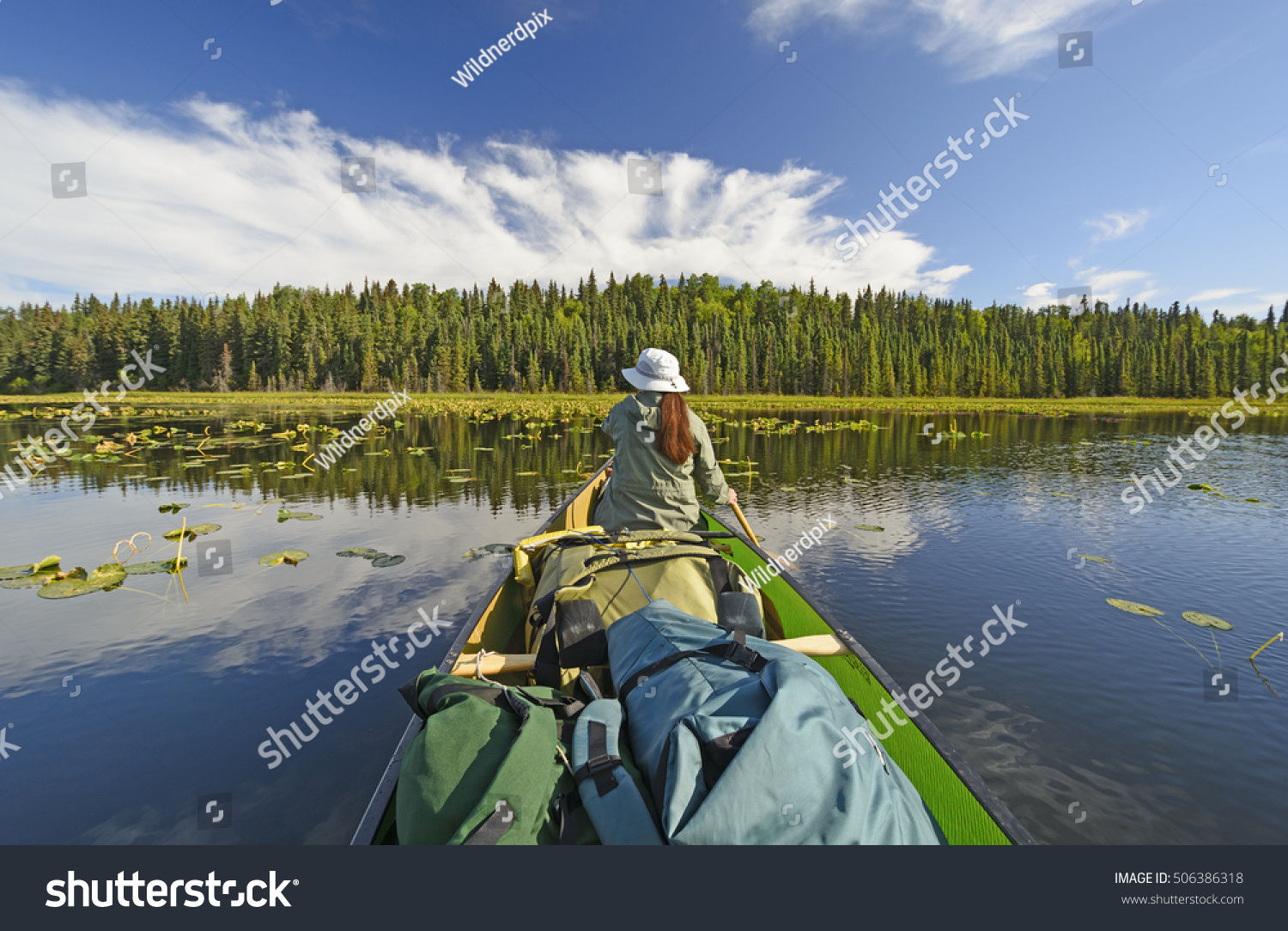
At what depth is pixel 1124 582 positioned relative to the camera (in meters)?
6.27

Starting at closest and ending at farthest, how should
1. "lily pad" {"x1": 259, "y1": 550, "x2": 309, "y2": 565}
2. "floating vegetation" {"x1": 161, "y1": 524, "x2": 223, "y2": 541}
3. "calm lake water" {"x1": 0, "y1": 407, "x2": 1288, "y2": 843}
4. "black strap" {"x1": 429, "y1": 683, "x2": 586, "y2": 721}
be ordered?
"black strap" {"x1": 429, "y1": 683, "x2": 586, "y2": 721}, "calm lake water" {"x1": 0, "y1": 407, "x2": 1288, "y2": 843}, "lily pad" {"x1": 259, "y1": 550, "x2": 309, "y2": 565}, "floating vegetation" {"x1": 161, "y1": 524, "x2": 223, "y2": 541}

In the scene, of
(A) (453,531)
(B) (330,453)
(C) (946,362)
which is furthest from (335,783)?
(C) (946,362)

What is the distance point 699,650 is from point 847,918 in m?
0.87

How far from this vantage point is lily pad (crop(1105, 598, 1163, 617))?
5.34 metres

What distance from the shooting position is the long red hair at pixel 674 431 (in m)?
4.25

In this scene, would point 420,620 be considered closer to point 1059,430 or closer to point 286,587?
point 286,587

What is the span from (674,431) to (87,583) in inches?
243

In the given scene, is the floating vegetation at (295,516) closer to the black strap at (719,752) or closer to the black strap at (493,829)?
the black strap at (493,829)

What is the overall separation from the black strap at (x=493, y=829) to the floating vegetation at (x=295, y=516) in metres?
8.59

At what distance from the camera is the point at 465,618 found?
518 cm

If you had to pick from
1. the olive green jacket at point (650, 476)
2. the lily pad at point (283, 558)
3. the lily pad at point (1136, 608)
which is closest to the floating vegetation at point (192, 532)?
the lily pad at point (283, 558)

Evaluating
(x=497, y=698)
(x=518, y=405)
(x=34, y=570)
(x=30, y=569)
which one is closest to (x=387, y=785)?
(x=497, y=698)

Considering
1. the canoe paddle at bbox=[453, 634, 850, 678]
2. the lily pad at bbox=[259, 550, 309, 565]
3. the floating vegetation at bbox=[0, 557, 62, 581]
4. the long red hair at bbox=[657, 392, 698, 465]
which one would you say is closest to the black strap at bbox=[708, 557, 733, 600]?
the canoe paddle at bbox=[453, 634, 850, 678]

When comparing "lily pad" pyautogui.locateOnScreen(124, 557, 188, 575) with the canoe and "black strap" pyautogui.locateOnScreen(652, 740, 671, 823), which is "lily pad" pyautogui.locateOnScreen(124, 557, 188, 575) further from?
"black strap" pyautogui.locateOnScreen(652, 740, 671, 823)
